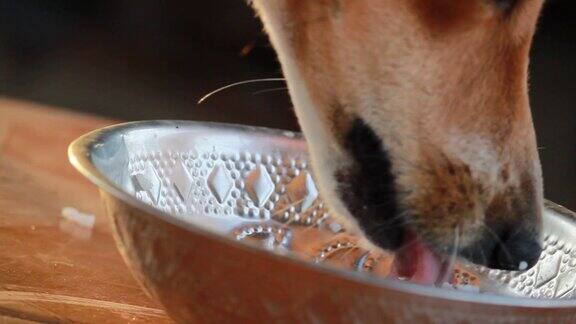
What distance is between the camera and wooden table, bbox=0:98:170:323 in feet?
2.40

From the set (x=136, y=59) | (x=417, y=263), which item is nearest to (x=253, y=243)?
(x=417, y=263)

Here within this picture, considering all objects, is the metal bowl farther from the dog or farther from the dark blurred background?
the dark blurred background

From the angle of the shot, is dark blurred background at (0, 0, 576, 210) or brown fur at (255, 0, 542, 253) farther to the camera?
dark blurred background at (0, 0, 576, 210)

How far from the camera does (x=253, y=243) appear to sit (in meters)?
0.53

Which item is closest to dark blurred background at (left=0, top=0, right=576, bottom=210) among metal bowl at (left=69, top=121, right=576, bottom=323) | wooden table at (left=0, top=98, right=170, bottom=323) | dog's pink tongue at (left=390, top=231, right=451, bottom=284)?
wooden table at (left=0, top=98, right=170, bottom=323)

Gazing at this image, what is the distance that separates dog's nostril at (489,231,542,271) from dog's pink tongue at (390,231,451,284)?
5cm

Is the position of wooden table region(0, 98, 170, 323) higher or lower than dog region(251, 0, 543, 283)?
lower

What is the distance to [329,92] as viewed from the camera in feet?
2.81

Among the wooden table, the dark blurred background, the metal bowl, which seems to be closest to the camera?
the metal bowl

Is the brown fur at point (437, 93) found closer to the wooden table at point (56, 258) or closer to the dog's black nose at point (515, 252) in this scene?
the dog's black nose at point (515, 252)

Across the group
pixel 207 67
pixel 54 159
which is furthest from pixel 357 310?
pixel 207 67

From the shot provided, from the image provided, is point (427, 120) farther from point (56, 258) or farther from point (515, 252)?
point (56, 258)

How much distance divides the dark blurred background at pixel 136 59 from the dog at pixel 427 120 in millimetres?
1379

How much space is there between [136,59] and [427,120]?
68.2 inches
